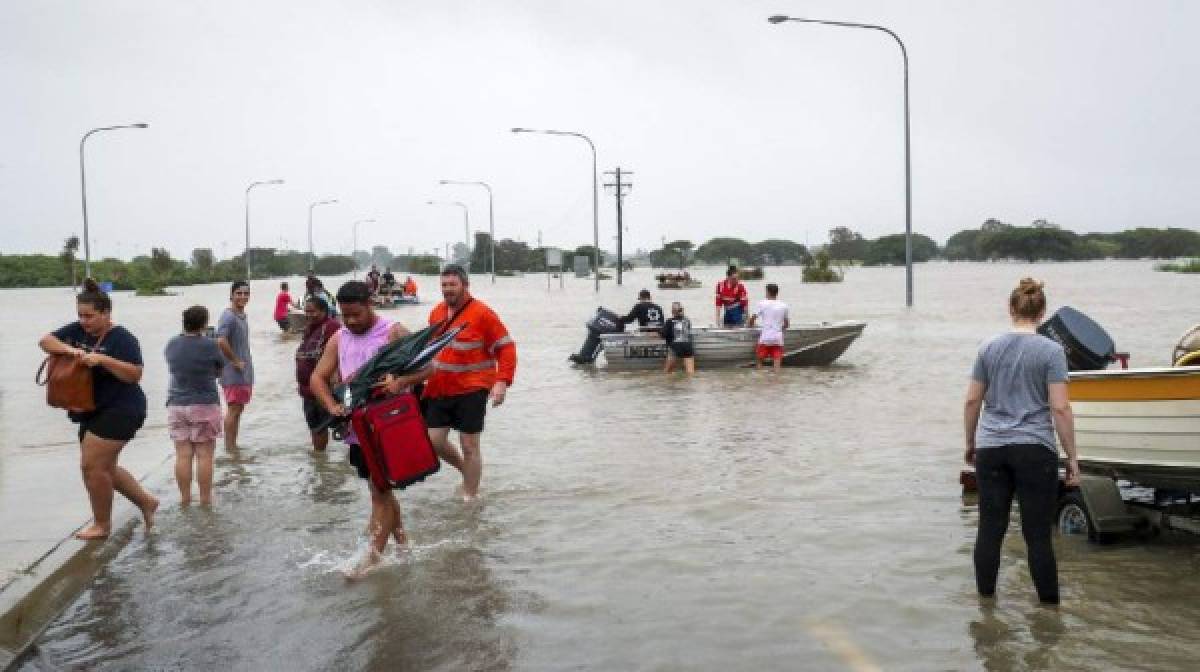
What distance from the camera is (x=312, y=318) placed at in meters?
10.7

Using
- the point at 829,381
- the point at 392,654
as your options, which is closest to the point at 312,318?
the point at 392,654

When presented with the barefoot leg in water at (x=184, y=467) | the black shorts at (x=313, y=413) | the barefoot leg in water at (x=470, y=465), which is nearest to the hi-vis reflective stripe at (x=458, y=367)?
the barefoot leg in water at (x=470, y=465)

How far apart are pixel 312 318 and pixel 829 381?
31.2 feet

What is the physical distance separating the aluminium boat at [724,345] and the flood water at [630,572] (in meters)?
6.86

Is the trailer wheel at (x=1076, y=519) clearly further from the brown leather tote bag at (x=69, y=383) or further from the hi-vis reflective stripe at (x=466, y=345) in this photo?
the brown leather tote bag at (x=69, y=383)

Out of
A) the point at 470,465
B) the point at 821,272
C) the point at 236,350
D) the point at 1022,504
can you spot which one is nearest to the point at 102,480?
the point at 470,465

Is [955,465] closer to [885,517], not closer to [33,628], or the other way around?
[885,517]

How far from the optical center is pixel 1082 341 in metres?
7.81

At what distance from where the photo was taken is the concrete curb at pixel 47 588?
5.53 meters

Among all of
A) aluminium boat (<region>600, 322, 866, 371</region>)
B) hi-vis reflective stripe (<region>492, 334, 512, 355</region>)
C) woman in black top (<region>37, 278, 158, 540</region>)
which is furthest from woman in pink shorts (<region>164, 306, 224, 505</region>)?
aluminium boat (<region>600, 322, 866, 371</region>)

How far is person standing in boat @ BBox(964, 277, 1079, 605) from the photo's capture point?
18.0 feet

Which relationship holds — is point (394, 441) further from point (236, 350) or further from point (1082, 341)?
point (1082, 341)

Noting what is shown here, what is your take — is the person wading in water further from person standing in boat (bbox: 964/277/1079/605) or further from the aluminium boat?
the aluminium boat

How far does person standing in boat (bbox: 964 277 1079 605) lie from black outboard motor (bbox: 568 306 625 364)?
47.1ft
